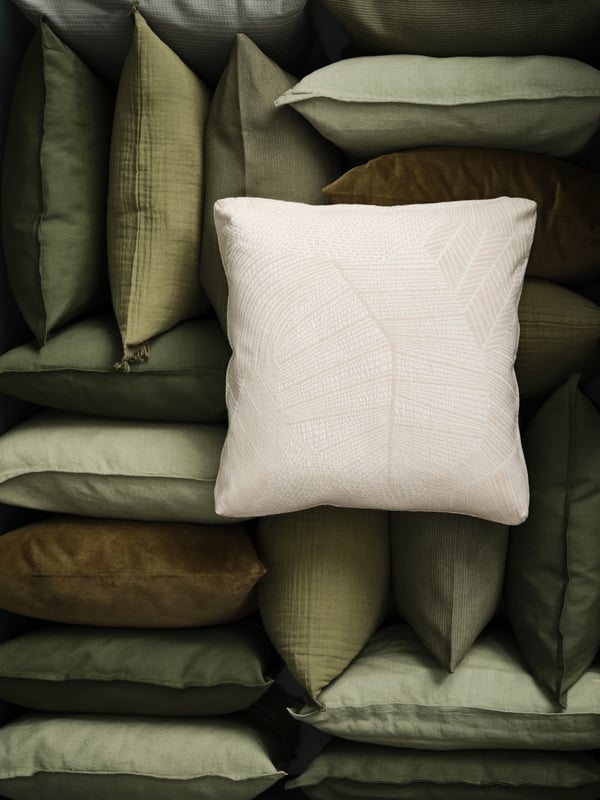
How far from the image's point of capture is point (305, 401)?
1.03m

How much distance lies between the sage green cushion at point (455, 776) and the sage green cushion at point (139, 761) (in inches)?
2.8

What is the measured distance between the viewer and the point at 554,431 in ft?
3.71

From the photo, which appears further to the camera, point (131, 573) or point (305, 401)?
point (131, 573)

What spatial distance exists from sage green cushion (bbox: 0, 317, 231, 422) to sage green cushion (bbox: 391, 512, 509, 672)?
33cm

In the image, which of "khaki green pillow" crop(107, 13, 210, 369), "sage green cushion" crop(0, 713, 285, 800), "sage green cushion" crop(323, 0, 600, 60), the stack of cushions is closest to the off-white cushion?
the stack of cushions

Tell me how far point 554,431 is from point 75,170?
73 cm

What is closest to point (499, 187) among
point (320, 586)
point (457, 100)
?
point (457, 100)

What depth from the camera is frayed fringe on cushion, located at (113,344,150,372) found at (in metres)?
1.16

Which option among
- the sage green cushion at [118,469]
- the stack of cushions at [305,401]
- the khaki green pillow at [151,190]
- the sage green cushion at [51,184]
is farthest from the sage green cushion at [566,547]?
the sage green cushion at [51,184]

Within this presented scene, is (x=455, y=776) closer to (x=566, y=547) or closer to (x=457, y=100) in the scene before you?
(x=566, y=547)

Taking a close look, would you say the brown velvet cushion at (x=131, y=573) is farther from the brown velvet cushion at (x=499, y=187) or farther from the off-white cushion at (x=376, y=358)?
the brown velvet cushion at (x=499, y=187)

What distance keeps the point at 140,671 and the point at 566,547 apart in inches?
23.5

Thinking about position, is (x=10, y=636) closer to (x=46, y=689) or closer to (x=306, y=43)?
(x=46, y=689)

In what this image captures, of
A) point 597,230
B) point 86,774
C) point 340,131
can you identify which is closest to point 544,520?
point 597,230
